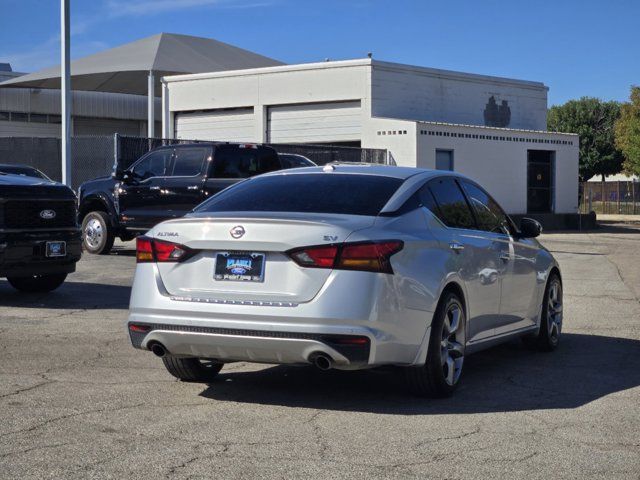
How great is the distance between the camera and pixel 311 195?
24.7ft

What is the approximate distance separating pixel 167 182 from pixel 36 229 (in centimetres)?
692

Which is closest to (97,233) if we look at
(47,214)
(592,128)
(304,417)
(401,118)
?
(47,214)

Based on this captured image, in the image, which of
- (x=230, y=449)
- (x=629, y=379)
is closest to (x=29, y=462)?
(x=230, y=449)

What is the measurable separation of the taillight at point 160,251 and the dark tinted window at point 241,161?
11.8m

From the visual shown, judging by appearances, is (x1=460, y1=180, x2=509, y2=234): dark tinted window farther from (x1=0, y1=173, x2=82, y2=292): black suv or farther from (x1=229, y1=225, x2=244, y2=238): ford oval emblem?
(x1=0, y1=173, x2=82, y2=292): black suv

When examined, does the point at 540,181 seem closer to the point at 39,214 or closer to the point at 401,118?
the point at 401,118

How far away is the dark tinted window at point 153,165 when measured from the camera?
64.0 ft

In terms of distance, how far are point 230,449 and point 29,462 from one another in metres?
1.07

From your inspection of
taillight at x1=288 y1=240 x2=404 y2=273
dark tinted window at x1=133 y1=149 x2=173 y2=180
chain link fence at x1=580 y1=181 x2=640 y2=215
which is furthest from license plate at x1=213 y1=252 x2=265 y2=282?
chain link fence at x1=580 y1=181 x2=640 y2=215

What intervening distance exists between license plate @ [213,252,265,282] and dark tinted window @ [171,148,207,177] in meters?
12.3

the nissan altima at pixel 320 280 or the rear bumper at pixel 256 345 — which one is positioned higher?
the nissan altima at pixel 320 280

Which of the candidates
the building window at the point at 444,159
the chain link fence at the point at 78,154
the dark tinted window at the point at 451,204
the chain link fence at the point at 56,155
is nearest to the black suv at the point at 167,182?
the chain link fence at the point at 78,154

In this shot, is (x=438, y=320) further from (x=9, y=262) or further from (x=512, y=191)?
(x=512, y=191)

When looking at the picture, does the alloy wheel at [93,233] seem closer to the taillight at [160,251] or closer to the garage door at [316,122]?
the taillight at [160,251]
